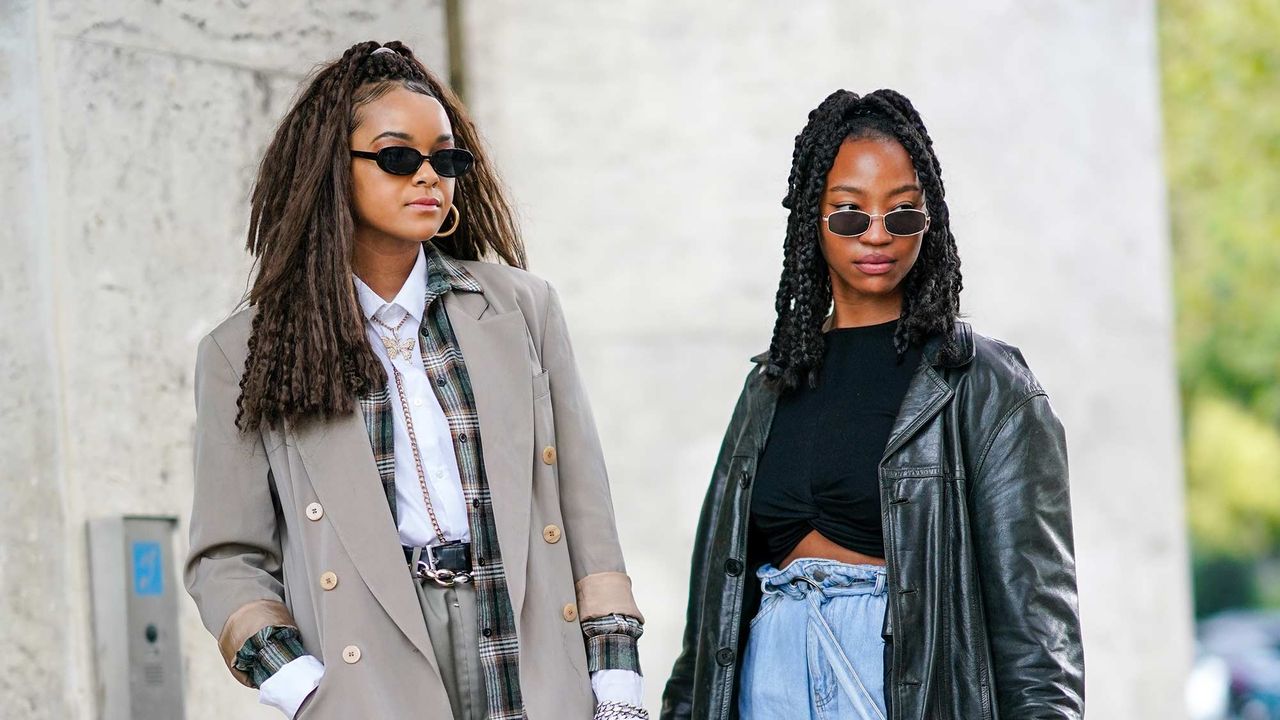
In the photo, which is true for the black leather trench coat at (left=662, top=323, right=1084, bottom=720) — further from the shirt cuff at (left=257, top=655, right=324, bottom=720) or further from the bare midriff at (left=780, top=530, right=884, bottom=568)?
the shirt cuff at (left=257, top=655, right=324, bottom=720)

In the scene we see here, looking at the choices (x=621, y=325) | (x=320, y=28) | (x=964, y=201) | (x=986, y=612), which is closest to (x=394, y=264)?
(x=986, y=612)

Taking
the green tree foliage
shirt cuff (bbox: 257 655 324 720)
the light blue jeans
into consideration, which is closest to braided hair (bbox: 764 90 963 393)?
the light blue jeans

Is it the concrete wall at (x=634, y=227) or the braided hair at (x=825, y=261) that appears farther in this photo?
the concrete wall at (x=634, y=227)

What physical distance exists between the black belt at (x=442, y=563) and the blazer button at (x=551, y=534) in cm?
19

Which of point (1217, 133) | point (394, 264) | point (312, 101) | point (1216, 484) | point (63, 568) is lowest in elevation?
point (1216, 484)

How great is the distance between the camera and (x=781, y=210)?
7.10 meters

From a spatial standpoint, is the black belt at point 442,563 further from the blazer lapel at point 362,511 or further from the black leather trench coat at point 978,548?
the black leather trench coat at point 978,548

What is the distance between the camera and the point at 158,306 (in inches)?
211

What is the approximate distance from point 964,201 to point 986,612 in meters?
4.07

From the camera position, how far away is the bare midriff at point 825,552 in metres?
3.83

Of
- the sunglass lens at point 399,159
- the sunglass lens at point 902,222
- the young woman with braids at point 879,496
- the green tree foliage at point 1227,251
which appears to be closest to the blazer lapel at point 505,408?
the sunglass lens at point 399,159

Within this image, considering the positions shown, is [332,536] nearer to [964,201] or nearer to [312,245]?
[312,245]

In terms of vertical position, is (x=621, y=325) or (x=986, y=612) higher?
(x=621, y=325)

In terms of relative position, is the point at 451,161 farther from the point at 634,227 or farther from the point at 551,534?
the point at 634,227
